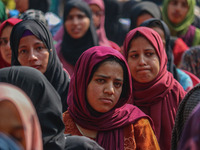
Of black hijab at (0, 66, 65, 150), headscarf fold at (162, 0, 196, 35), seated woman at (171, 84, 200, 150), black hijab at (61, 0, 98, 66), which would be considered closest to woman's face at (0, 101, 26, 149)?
black hijab at (0, 66, 65, 150)

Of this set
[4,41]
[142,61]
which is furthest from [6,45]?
[142,61]


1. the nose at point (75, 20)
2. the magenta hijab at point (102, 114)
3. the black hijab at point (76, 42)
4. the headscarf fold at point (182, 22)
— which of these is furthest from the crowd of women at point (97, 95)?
the headscarf fold at point (182, 22)

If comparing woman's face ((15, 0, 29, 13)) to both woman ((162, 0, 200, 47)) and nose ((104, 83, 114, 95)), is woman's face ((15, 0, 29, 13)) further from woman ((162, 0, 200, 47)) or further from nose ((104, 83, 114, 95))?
nose ((104, 83, 114, 95))

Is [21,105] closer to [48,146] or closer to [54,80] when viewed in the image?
[48,146]

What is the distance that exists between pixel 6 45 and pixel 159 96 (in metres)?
1.76

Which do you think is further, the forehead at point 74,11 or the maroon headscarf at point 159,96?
the forehead at point 74,11

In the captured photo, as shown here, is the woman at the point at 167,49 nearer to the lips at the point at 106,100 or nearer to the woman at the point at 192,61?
the woman at the point at 192,61

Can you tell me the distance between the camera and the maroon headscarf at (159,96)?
13.3 feet

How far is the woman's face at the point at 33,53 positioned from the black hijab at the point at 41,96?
1605mm

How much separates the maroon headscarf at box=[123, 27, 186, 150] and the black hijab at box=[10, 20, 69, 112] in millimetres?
660

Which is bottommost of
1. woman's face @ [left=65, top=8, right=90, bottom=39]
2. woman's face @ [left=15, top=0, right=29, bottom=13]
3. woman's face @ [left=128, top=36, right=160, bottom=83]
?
woman's face @ [left=128, top=36, right=160, bottom=83]

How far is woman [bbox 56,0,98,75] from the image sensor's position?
6305 millimetres

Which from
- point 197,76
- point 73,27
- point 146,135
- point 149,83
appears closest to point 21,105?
point 146,135

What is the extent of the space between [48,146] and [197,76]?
326cm
